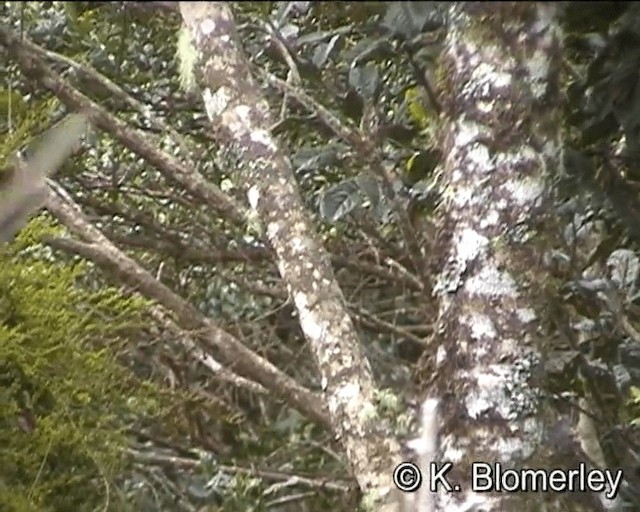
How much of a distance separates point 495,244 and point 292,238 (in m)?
0.17

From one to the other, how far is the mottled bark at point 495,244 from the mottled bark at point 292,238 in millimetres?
93

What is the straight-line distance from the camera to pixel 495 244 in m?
0.58

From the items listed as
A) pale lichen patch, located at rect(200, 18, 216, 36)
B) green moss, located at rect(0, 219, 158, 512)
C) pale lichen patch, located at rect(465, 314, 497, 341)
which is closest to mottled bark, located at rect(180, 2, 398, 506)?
pale lichen patch, located at rect(200, 18, 216, 36)

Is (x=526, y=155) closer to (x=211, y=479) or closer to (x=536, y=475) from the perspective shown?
(x=536, y=475)

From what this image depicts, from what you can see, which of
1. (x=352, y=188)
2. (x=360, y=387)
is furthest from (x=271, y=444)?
(x=360, y=387)

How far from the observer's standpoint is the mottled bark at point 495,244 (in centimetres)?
57

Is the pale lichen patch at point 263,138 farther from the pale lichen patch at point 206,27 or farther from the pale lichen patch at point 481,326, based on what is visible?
the pale lichen patch at point 481,326

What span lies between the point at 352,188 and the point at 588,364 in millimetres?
288

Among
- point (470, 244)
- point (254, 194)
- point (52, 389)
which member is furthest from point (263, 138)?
point (52, 389)

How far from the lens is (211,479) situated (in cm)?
142

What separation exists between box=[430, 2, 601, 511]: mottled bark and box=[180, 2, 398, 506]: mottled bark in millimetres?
93

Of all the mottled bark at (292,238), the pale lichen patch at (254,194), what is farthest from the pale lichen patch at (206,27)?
the pale lichen patch at (254,194)

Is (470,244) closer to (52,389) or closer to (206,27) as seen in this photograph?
(206,27)

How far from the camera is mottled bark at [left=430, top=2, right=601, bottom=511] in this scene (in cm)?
57
